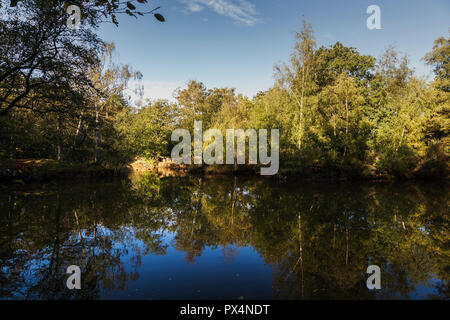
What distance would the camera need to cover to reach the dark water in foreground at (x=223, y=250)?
3.96 m

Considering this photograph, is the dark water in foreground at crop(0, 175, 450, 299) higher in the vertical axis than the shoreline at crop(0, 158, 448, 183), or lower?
lower

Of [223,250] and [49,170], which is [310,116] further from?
[49,170]

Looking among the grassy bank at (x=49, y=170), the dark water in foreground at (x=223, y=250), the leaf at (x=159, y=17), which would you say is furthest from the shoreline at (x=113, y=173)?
the leaf at (x=159, y=17)

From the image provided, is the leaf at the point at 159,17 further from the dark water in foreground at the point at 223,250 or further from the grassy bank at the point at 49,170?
the grassy bank at the point at 49,170

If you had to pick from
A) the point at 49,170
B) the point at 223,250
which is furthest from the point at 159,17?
the point at 49,170

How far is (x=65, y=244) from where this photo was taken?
5.81 meters

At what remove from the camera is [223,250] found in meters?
5.95

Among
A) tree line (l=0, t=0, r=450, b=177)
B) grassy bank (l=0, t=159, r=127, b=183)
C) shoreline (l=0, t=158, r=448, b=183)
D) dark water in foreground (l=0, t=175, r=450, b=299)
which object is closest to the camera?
dark water in foreground (l=0, t=175, r=450, b=299)

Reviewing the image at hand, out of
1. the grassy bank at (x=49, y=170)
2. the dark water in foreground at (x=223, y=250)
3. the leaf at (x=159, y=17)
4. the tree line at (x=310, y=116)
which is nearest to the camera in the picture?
the leaf at (x=159, y=17)

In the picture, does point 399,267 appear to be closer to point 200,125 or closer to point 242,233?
point 242,233

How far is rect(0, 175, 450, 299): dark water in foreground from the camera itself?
13.0ft

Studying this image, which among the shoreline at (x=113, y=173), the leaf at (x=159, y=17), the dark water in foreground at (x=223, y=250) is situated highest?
the leaf at (x=159, y=17)

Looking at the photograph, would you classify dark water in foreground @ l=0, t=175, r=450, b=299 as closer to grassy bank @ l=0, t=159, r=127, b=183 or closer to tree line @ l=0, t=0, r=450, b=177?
tree line @ l=0, t=0, r=450, b=177

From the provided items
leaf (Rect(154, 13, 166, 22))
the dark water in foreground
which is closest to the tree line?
the dark water in foreground
